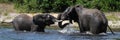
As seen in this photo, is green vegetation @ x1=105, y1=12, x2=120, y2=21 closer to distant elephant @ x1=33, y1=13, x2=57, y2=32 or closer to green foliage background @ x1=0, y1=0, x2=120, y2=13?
green foliage background @ x1=0, y1=0, x2=120, y2=13

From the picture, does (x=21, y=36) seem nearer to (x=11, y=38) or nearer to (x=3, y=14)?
(x=11, y=38)

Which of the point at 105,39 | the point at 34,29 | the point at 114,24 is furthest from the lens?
the point at 114,24

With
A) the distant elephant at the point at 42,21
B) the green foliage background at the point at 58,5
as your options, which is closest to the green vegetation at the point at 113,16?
the green foliage background at the point at 58,5

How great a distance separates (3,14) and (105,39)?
16.6 meters

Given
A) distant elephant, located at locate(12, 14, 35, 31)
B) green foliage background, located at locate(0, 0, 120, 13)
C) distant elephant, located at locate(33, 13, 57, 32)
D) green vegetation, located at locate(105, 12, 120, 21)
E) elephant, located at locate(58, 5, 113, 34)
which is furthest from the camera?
green foliage background, located at locate(0, 0, 120, 13)

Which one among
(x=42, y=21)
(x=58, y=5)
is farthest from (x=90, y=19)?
(x=58, y=5)

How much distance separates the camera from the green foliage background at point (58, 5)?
1462 inches

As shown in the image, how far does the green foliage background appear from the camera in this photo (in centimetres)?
3712

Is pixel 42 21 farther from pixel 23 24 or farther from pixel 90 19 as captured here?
pixel 90 19

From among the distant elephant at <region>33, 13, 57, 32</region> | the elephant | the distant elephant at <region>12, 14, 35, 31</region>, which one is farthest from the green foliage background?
the elephant

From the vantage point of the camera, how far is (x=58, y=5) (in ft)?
128

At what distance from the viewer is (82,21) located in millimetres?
25875

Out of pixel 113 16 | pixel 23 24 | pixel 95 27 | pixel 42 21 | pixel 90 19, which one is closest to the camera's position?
pixel 95 27

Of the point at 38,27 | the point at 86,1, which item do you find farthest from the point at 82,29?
the point at 86,1
